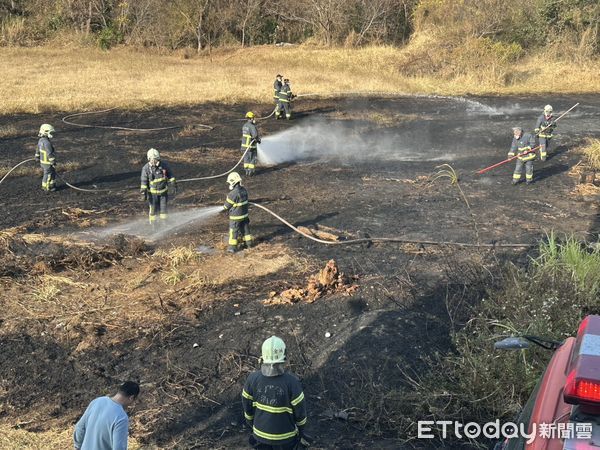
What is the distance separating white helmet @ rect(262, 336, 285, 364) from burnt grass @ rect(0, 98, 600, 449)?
154 cm

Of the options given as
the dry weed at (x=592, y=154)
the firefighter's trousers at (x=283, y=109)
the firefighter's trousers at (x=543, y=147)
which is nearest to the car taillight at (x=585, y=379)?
the firefighter's trousers at (x=543, y=147)

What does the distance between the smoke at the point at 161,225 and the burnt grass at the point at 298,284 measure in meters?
0.36

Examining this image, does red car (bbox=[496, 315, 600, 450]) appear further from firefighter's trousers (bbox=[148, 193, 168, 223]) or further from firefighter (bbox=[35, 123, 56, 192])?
firefighter (bbox=[35, 123, 56, 192])

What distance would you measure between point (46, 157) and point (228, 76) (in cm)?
1484

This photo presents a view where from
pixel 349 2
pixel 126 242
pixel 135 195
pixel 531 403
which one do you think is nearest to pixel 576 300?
pixel 531 403

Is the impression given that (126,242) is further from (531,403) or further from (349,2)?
(349,2)

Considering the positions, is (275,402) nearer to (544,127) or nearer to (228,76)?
(544,127)

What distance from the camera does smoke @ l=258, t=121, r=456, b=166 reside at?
1695 centimetres

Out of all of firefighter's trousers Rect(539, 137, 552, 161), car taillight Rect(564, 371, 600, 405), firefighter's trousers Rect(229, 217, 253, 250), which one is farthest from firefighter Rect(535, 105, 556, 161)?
car taillight Rect(564, 371, 600, 405)

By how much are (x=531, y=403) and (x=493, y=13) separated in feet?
101

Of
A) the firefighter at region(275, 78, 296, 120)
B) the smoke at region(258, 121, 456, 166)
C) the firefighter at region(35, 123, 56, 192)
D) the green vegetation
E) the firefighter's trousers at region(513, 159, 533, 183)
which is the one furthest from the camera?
the firefighter at region(275, 78, 296, 120)

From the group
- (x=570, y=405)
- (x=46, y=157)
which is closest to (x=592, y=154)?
(x=46, y=157)

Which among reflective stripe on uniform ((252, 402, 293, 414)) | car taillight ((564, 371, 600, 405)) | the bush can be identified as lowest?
reflective stripe on uniform ((252, 402, 293, 414))

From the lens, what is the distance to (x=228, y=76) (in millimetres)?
27062
